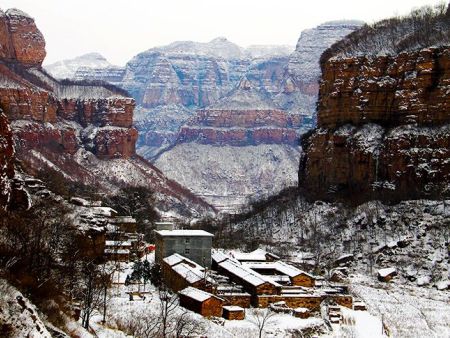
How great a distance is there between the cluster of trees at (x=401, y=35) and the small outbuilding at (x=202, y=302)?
62.0m

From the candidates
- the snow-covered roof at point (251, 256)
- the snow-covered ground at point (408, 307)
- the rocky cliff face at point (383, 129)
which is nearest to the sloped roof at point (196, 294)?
the snow-covered ground at point (408, 307)

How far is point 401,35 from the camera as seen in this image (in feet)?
383

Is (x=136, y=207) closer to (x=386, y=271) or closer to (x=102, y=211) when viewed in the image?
(x=102, y=211)

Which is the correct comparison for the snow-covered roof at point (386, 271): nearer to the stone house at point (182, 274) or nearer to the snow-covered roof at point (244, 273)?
the snow-covered roof at point (244, 273)

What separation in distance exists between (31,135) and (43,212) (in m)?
110

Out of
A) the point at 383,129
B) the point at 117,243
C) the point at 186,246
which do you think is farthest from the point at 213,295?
the point at 383,129

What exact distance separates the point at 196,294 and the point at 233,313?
3082 mm

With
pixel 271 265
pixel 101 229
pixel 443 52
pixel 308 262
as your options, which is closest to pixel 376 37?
pixel 443 52

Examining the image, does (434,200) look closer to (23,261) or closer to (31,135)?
(23,261)

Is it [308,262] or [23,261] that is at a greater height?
[23,261]

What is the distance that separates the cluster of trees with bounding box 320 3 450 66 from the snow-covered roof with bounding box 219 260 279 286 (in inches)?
1976

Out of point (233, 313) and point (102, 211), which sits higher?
point (233, 313)

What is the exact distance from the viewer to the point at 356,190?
A: 108 m

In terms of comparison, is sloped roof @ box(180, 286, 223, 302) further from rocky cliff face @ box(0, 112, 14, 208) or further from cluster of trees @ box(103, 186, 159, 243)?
cluster of trees @ box(103, 186, 159, 243)
